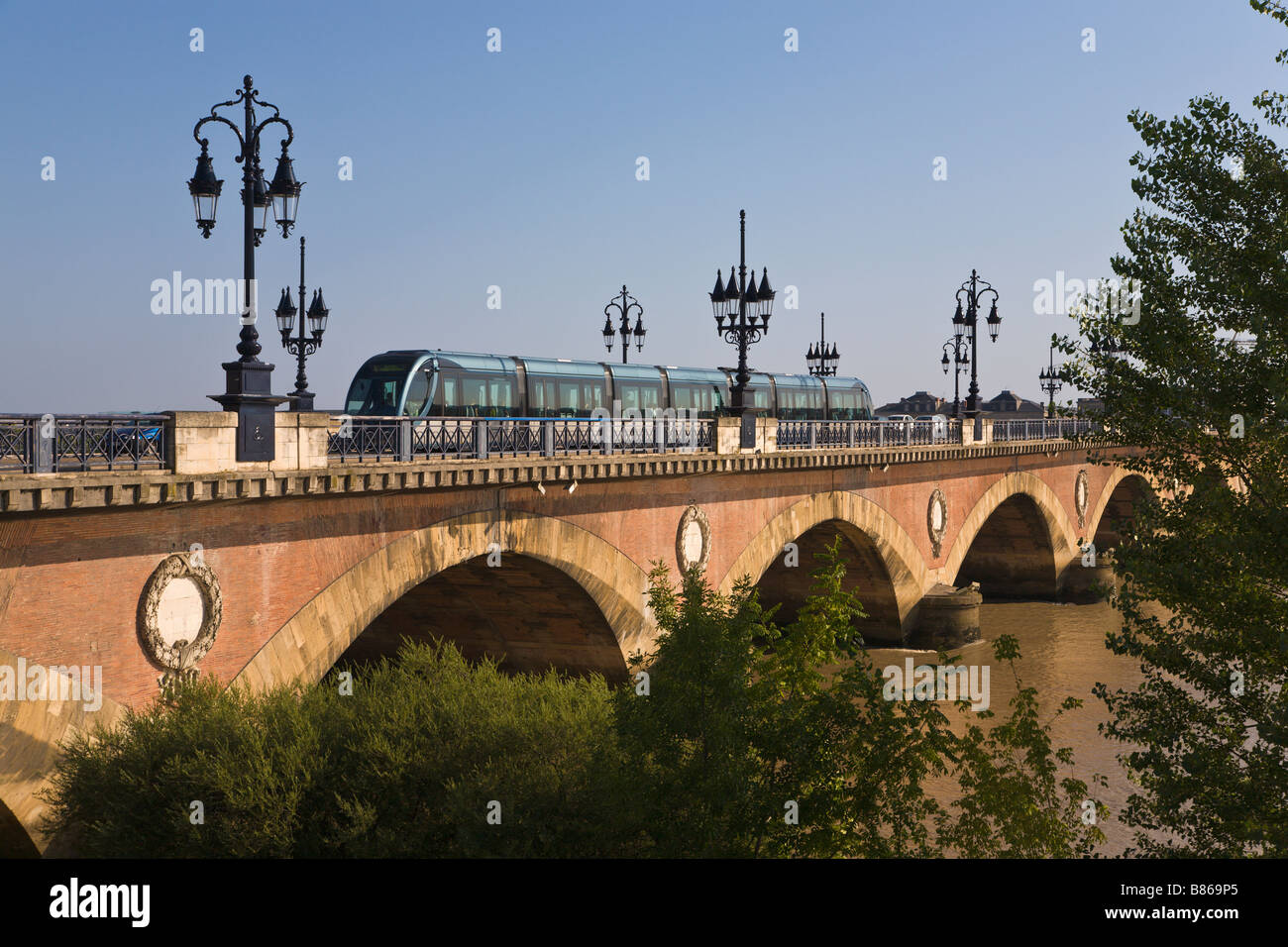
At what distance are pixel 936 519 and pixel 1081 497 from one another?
49.8ft

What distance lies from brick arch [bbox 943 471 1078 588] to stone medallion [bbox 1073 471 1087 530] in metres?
1.18

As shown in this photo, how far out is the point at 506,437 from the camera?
61.9 ft

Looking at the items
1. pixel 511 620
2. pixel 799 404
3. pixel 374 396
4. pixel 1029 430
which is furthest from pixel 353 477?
pixel 1029 430

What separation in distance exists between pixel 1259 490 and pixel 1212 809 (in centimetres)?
328

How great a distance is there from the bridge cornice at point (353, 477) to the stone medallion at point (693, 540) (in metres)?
0.99

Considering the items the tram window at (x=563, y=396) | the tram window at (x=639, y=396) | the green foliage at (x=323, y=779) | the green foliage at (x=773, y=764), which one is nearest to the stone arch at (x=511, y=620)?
the tram window at (x=563, y=396)

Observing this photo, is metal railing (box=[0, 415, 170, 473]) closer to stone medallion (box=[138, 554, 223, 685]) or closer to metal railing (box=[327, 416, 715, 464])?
stone medallion (box=[138, 554, 223, 685])

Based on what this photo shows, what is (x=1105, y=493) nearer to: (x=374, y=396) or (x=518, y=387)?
(x=518, y=387)

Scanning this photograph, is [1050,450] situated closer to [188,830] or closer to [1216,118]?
[1216,118]

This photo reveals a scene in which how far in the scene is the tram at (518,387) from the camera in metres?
23.6

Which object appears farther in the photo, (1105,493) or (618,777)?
(1105,493)

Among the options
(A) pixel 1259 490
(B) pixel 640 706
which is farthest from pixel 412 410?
(A) pixel 1259 490

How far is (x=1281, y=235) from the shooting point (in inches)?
440

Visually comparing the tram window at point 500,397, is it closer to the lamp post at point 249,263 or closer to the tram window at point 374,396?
the tram window at point 374,396
